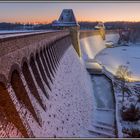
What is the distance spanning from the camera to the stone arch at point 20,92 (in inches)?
405

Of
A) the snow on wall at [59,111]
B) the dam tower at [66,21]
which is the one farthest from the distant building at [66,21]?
the snow on wall at [59,111]

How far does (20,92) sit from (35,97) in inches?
59.8

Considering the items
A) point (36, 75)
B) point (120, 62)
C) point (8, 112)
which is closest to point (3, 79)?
point (8, 112)

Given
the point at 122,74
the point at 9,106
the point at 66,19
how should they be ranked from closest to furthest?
the point at 9,106
the point at 122,74
the point at 66,19

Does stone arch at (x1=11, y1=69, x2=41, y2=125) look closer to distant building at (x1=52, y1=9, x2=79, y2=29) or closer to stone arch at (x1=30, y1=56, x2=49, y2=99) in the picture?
stone arch at (x1=30, y1=56, x2=49, y2=99)

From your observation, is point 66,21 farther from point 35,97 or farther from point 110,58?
point 35,97

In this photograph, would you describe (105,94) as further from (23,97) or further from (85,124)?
(23,97)

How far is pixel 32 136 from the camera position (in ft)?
31.0

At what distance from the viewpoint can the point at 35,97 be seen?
1198cm

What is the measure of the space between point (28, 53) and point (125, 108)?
980cm

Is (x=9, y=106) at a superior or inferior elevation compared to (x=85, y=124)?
superior

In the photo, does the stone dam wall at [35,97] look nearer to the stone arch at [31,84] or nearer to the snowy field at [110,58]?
the stone arch at [31,84]

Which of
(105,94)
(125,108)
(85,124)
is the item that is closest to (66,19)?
(105,94)

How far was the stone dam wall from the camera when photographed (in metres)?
8.94
